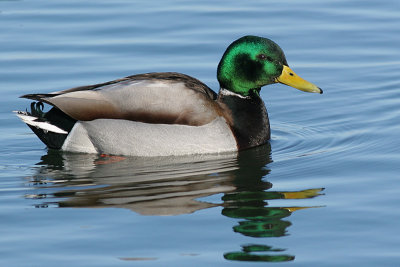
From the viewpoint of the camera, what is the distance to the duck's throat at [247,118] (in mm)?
10383

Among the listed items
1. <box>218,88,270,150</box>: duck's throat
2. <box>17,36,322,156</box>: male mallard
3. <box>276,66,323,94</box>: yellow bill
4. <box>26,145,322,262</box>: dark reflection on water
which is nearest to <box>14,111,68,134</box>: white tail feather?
<box>17,36,322,156</box>: male mallard

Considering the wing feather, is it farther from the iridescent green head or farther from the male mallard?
the iridescent green head

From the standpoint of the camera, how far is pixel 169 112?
9953mm

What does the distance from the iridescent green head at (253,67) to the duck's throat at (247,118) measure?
10 cm

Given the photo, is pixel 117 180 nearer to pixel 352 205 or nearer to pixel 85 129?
pixel 85 129

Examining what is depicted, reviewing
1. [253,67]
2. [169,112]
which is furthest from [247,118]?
[169,112]

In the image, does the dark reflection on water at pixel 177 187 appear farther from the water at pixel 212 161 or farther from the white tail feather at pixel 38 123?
the white tail feather at pixel 38 123

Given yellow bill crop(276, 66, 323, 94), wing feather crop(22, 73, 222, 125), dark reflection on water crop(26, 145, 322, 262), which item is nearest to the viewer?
dark reflection on water crop(26, 145, 322, 262)

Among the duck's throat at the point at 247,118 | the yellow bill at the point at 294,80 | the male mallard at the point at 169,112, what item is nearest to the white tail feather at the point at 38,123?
the male mallard at the point at 169,112

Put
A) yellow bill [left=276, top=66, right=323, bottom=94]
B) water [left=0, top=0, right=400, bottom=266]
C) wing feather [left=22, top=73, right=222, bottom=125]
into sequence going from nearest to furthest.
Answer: water [left=0, top=0, right=400, bottom=266] < wing feather [left=22, top=73, right=222, bottom=125] < yellow bill [left=276, top=66, right=323, bottom=94]

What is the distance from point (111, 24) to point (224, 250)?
8.27m

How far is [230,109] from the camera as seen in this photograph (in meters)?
10.4

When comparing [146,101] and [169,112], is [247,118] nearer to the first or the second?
[169,112]

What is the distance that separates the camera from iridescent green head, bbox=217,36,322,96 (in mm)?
10352
